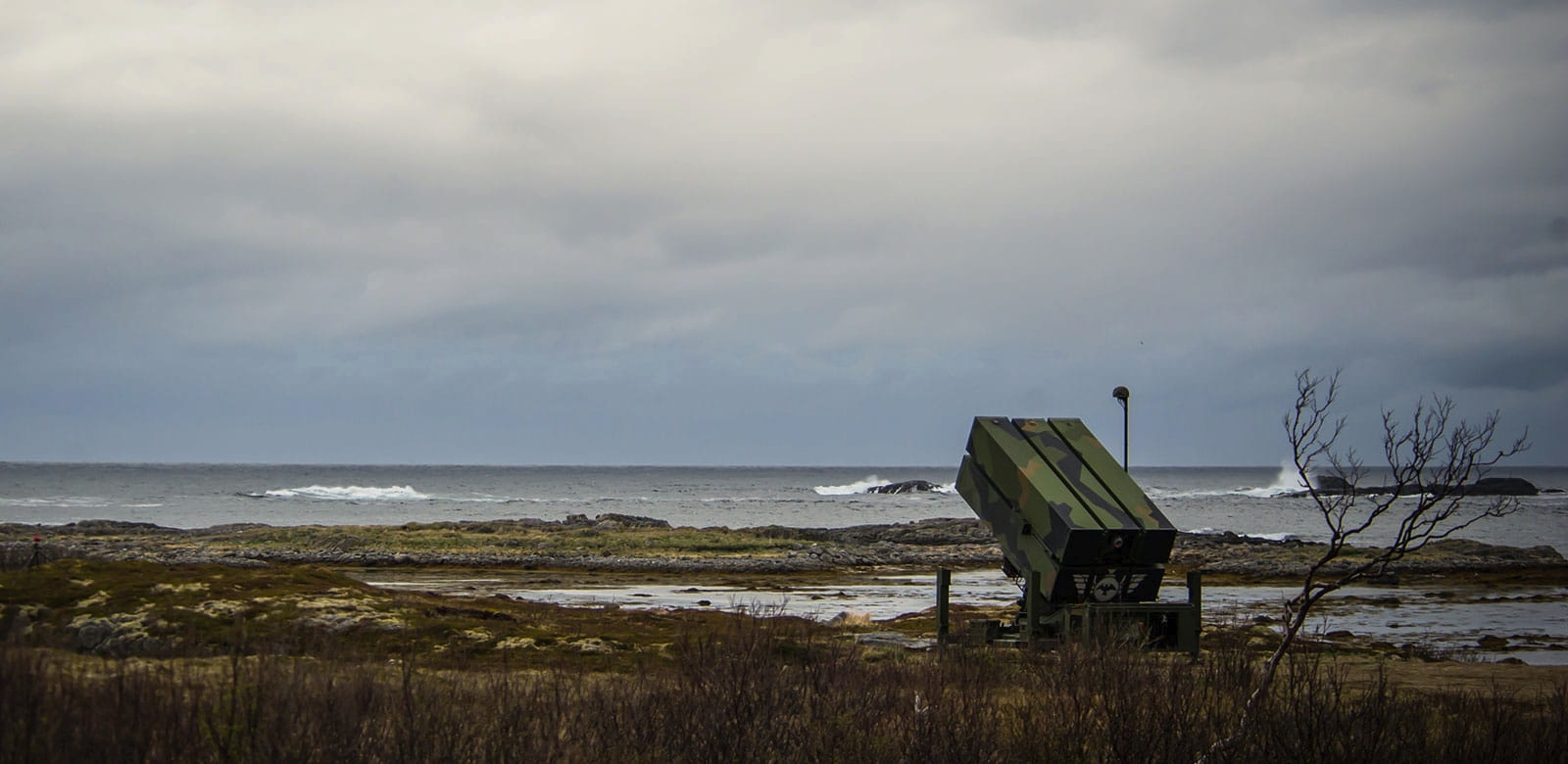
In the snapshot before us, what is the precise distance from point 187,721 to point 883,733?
17.7ft

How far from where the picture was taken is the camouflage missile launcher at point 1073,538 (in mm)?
17547

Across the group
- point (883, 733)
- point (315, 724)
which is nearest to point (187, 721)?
point (315, 724)

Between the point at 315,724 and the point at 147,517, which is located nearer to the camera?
the point at 315,724

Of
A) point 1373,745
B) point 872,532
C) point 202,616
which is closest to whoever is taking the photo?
point 1373,745

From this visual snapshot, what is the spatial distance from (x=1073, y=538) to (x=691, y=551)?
3708 cm

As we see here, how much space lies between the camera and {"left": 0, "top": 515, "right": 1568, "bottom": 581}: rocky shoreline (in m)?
46.3

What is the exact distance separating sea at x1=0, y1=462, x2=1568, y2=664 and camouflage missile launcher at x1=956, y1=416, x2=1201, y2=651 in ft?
9.60

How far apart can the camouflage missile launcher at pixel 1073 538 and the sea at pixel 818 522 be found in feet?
9.60

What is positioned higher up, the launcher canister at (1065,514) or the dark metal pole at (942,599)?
the launcher canister at (1065,514)

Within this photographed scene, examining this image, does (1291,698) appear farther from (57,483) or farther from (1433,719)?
(57,483)

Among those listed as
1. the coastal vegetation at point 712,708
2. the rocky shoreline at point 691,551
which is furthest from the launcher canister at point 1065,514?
the rocky shoreline at point 691,551

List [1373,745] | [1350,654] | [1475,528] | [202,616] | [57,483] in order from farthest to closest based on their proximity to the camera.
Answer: [57,483] → [1475,528] → [1350,654] → [202,616] → [1373,745]

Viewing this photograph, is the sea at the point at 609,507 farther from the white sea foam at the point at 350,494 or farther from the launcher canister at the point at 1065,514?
the launcher canister at the point at 1065,514

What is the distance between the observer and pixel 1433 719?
41.1ft
